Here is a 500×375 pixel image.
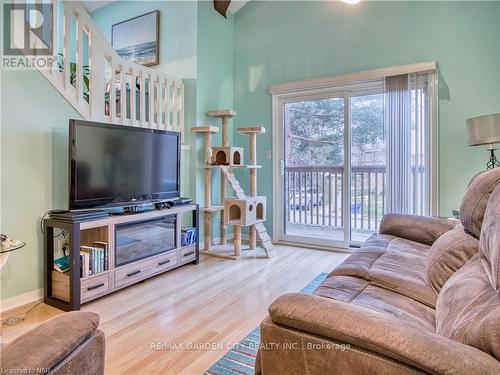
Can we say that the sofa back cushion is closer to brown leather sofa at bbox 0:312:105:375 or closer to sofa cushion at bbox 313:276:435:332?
sofa cushion at bbox 313:276:435:332

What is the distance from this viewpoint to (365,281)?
1533 millimetres

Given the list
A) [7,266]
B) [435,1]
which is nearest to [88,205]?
[7,266]

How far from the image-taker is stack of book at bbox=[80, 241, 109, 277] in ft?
7.50

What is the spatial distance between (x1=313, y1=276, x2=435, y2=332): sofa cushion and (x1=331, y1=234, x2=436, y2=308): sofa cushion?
4 cm

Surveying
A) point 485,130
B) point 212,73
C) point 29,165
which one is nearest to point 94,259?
point 29,165

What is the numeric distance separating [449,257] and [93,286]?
225 cm

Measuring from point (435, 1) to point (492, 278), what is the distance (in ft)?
10.7

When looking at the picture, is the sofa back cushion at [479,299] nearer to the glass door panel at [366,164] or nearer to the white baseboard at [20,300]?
the glass door panel at [366,164]

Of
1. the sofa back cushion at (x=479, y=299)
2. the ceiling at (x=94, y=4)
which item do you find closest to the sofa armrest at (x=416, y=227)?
the sofa back cushion at (x=479, y=299)

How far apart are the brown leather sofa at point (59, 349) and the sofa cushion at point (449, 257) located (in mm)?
1357

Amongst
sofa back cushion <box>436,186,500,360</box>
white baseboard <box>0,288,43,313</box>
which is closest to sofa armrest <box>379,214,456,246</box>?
sofa back cushion <box>436,186,500,360</box>

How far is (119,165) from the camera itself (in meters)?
2.67

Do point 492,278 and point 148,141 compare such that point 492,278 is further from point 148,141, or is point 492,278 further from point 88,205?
point 148,141

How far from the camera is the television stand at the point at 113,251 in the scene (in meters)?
2.22
